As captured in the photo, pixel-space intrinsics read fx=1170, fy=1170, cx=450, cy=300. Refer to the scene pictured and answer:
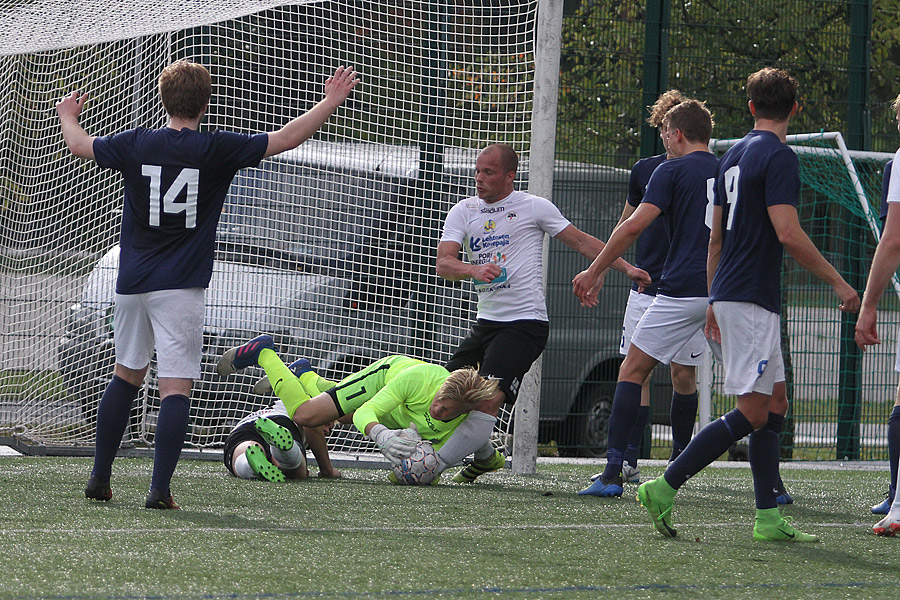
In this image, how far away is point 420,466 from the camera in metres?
6.17

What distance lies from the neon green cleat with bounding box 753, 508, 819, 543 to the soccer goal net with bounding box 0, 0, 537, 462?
10.3ft

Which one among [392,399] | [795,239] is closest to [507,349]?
[392,399]

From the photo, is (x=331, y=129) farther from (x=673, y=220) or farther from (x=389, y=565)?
(x=389, y=565)

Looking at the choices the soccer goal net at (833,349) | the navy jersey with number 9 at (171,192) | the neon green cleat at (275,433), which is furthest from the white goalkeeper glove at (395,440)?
the soccer goal net at (833,349)

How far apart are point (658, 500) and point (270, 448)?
2.57 meters

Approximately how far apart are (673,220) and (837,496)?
6.56ft

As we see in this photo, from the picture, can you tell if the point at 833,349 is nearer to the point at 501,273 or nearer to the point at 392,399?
the point at 501,273

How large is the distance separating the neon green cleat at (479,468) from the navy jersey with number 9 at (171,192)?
7.40ft

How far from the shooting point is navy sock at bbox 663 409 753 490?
436cm

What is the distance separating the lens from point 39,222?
26.1 ft

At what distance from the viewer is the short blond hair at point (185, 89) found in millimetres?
4805

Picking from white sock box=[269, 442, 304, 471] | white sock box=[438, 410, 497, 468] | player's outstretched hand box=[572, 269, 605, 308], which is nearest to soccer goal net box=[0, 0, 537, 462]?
white sock box=[438, 410, 497, 468]

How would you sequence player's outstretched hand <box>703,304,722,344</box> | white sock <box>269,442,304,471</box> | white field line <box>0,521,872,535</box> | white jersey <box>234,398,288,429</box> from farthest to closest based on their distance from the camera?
white jersey <box>234,398,288,429</box> → white sock <box>269,442,304,471</box> → player's outstretched hand <box>703,304,722,344</box> → white field line <box>0,521,872,535</box>

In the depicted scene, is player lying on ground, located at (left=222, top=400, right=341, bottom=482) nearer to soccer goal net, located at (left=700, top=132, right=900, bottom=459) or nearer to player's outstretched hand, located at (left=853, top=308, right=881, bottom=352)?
player's outstretched hand, located at (left=853, top=308, right=881, bottom=352)
